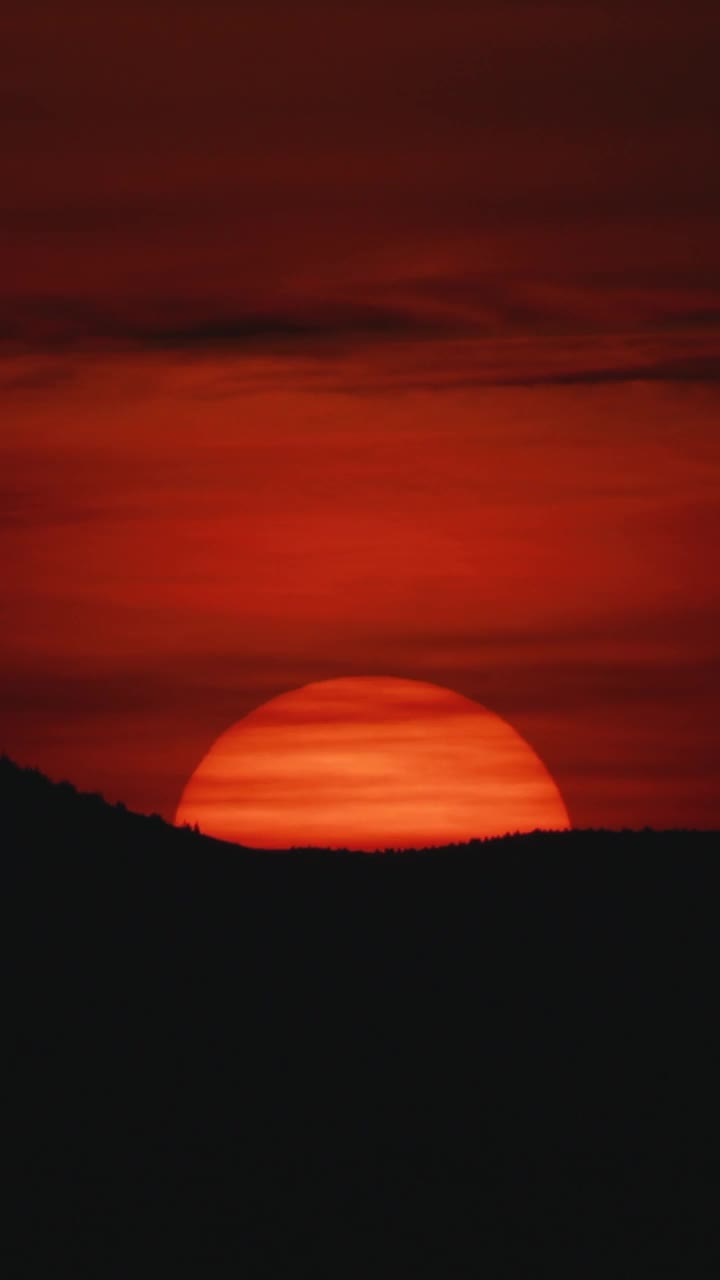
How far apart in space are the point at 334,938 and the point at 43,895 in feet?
16.9

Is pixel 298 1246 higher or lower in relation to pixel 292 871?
lower

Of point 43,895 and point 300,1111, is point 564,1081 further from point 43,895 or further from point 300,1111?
point 43,895

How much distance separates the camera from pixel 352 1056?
36312mm

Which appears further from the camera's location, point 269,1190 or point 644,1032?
point 644,1032

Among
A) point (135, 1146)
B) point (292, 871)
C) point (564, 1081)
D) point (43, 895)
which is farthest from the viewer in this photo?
point (292, 871)

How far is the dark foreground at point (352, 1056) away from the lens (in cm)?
3141

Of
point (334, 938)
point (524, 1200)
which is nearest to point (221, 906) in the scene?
point (334, 938)

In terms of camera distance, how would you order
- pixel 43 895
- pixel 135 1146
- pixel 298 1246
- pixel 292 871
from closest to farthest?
1. pixel 298 1246
2. pixel 135 1146
3. pixel 43 895
4. pixel 292 871

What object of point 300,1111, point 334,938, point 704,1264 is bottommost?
point 704,1264

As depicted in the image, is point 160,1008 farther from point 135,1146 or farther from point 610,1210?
point 610,1210

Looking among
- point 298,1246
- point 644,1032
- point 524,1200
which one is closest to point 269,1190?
point 298,1246

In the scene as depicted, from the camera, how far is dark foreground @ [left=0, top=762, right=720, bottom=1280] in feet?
103

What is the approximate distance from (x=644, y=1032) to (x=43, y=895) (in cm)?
1035

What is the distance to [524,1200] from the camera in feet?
107
